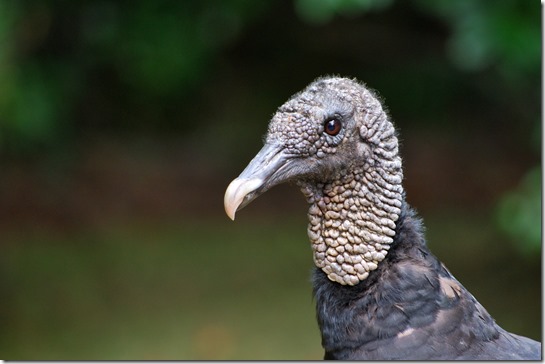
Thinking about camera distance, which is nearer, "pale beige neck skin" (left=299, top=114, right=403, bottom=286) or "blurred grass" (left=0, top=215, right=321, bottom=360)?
"pale beige neck skin" (left=299, top=114, right=403, bottom=286)

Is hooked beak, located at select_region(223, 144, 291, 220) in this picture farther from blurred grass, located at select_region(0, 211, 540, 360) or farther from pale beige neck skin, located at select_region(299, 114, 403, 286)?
blurred grass, located at select_region(0, 211, 540, 360)

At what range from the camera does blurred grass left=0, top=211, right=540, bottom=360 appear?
17.5 feet

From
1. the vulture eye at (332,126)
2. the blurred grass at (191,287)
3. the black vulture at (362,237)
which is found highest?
the blurred grass at (191,287)

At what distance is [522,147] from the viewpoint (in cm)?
584

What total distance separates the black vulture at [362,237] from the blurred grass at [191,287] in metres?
3.08

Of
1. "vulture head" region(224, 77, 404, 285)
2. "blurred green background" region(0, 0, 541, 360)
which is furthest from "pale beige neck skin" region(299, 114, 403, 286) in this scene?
"blurred green background" region(0, 0, 541, 360)

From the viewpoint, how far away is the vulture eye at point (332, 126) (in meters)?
2.20

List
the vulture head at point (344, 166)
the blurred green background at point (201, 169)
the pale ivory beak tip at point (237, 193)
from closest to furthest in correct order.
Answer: the pale ivory beak tip at point (237, 193), the vulture head at point (344, 166), the blurred green background at point (201, 169)

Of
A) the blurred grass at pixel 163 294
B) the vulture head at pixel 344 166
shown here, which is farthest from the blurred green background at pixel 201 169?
the vulture head at pixel 344 166

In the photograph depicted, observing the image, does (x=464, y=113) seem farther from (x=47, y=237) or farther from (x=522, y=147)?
(x=47, y=237)

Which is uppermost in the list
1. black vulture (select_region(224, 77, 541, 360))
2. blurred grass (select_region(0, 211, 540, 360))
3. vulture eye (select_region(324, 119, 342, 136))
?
blurred grass (select_region(0, 211, 540, 360))

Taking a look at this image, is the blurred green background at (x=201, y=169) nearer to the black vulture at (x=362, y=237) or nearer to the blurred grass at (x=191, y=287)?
the blurred grass at (x=191, y=287)

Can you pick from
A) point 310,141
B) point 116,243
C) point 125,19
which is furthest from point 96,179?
point 310,141

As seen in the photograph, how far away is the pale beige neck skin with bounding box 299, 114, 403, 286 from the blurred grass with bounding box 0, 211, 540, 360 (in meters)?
3.10
